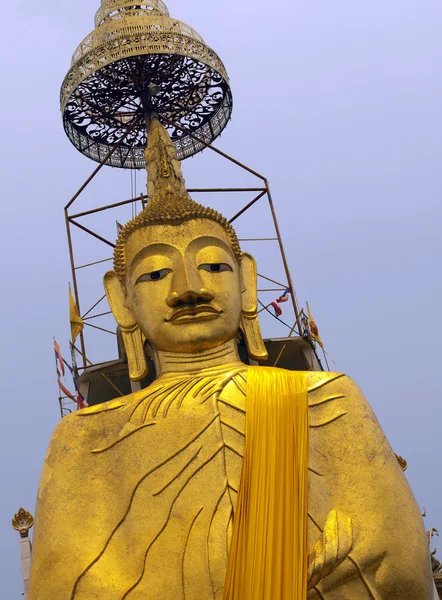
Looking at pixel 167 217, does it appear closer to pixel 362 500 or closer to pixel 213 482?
pixel 213 482

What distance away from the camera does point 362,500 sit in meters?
4.46

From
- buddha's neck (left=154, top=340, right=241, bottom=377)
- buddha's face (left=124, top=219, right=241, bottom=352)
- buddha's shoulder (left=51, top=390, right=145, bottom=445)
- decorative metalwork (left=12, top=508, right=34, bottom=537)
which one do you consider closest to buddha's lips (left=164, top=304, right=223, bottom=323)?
buddha's face (left=124, top=219, right=241, bottom=352)

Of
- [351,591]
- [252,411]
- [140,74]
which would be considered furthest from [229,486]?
[140,74]

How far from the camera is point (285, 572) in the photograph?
4160 millimetres

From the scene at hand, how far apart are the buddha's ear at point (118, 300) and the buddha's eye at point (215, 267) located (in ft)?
1.98

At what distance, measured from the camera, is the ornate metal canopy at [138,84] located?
9.56 meters

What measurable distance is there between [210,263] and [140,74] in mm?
5265

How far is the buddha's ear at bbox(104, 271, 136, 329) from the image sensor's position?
5572 millimetres

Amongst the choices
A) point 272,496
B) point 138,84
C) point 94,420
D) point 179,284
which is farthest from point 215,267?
point 138,84

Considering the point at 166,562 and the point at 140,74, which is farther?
the point at 140,74

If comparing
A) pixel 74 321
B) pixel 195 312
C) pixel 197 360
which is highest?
pixel 74 321

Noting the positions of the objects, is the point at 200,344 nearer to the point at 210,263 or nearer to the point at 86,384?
the point at 210,263

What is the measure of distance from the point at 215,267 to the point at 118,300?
736 millimetres

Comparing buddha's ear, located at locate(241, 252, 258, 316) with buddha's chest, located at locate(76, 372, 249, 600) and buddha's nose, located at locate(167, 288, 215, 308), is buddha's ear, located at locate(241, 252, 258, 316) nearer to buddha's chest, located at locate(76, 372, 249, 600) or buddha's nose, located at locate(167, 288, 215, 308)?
buddha's nose, located at locate(167, 288, 215, 308)
